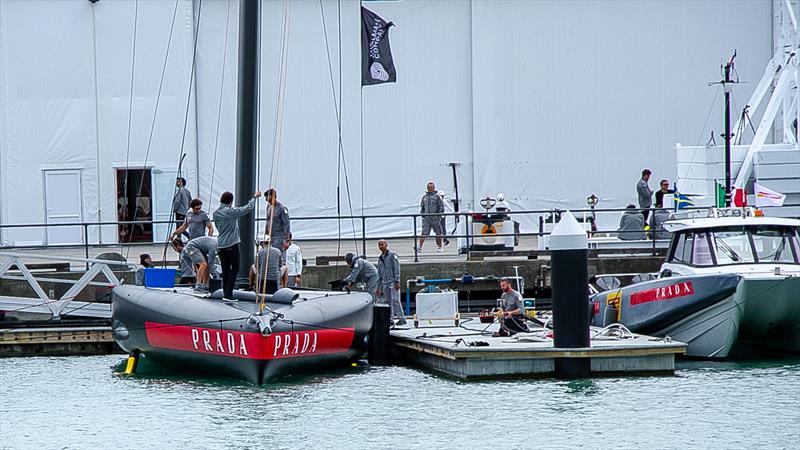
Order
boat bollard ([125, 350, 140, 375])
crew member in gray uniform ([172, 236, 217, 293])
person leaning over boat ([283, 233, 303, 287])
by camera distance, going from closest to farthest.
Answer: boat bollard ([125, 350, 140, 375]) < crew member in gray uniform ([172, 236, 217, 293]) < person leaning over boat ([283, 233, 303, 287])

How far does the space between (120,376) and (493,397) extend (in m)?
6.32

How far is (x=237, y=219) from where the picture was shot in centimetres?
1956

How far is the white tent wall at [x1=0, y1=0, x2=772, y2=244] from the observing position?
133 ft

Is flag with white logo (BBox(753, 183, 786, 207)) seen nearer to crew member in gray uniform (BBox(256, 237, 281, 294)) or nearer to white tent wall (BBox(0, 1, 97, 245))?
crew member in gray uniform (BBox(256, 237, 281, 294))

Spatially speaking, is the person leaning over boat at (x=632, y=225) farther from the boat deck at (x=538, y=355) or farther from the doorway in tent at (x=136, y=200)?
the doorway in tent at (x=136, y=200)

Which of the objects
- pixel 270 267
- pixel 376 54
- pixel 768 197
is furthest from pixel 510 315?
pixel 376 54

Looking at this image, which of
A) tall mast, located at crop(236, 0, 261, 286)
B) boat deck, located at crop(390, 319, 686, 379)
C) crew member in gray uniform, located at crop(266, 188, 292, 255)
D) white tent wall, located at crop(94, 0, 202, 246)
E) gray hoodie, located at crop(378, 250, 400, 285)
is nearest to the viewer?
boat deck, located at crop(390, 319, 686, 379)

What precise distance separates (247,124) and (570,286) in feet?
17.8

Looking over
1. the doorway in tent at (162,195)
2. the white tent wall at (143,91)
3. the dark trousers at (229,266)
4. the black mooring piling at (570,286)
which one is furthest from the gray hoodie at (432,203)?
the black mooring piling at (570,286)

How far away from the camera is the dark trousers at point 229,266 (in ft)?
64.7

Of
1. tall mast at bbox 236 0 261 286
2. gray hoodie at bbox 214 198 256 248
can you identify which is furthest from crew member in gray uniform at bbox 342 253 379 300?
gray hoodie at bbox 214 198 256 248

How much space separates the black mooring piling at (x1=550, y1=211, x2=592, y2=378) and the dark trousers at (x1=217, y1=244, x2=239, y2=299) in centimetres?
459

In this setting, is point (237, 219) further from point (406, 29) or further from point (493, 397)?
point (406, 29)

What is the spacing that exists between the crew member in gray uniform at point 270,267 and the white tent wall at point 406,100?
60.8 ft
